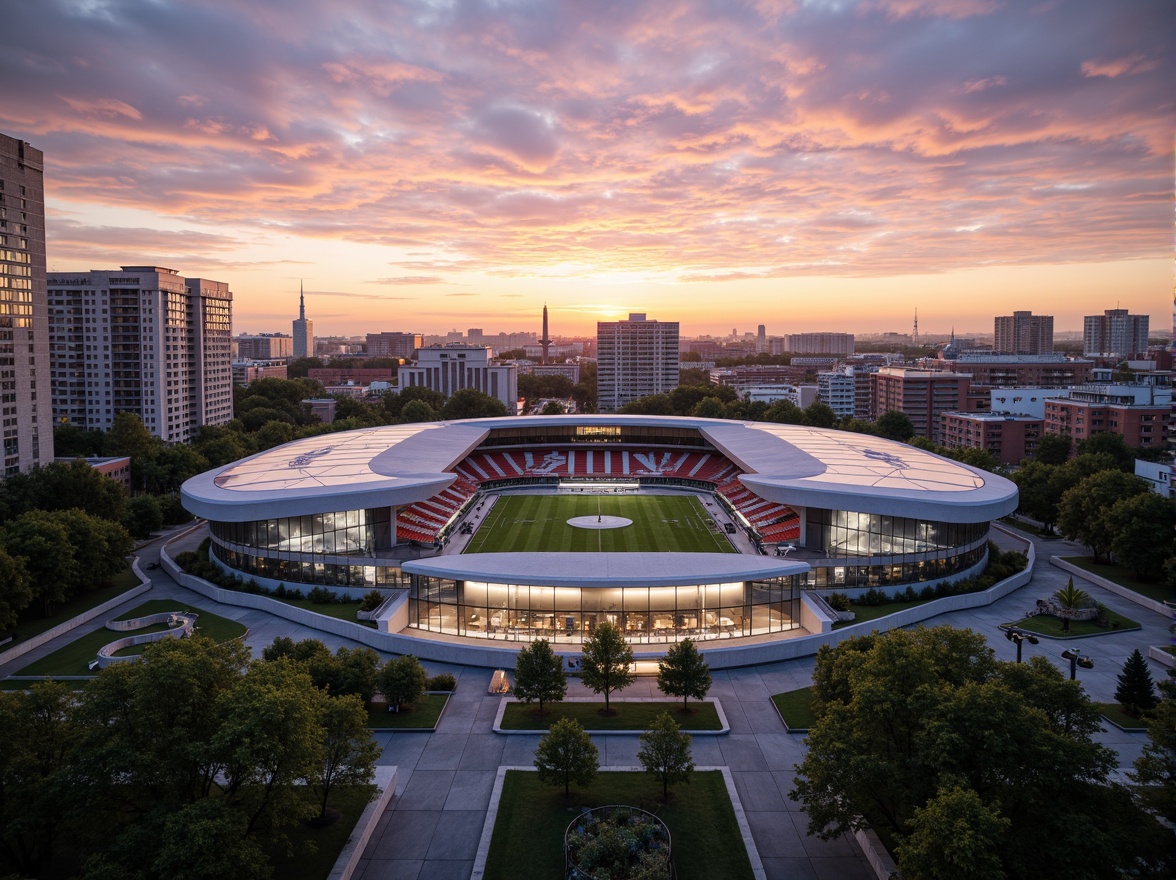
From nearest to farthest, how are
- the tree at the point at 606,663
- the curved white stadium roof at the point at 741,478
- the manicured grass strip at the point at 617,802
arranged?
the manicured grass strip at the point at 617,802, the tree at the point at 606,663, the curved white stadium roof at the point at 741,478

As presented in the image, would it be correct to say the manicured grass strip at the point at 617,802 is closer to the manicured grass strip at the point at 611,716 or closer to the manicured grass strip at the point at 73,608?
the manicured grass strip at the point at 611,716

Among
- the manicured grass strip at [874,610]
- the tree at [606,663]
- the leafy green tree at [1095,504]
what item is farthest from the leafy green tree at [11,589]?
the leafy green tree at [1095,504]

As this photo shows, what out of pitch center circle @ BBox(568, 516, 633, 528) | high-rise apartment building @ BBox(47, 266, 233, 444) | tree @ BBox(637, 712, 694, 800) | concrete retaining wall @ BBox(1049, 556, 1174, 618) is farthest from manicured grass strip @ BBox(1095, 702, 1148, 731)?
high-rise apartment building @ BBox(47, 266, 233, 444)

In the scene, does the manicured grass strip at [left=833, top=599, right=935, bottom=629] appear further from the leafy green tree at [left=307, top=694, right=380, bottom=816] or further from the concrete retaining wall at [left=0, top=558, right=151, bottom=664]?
the concrete retaining wall at [left=0, top=558, right=151, bottom=664]

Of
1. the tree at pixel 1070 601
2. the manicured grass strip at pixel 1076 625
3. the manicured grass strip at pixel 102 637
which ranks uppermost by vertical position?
the tree at pixel 1070 601

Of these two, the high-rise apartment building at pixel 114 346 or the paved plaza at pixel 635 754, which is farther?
the high-rise apartment building at pixel 114 346

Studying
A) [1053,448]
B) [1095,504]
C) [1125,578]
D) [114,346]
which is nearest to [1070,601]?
[1125,578]
